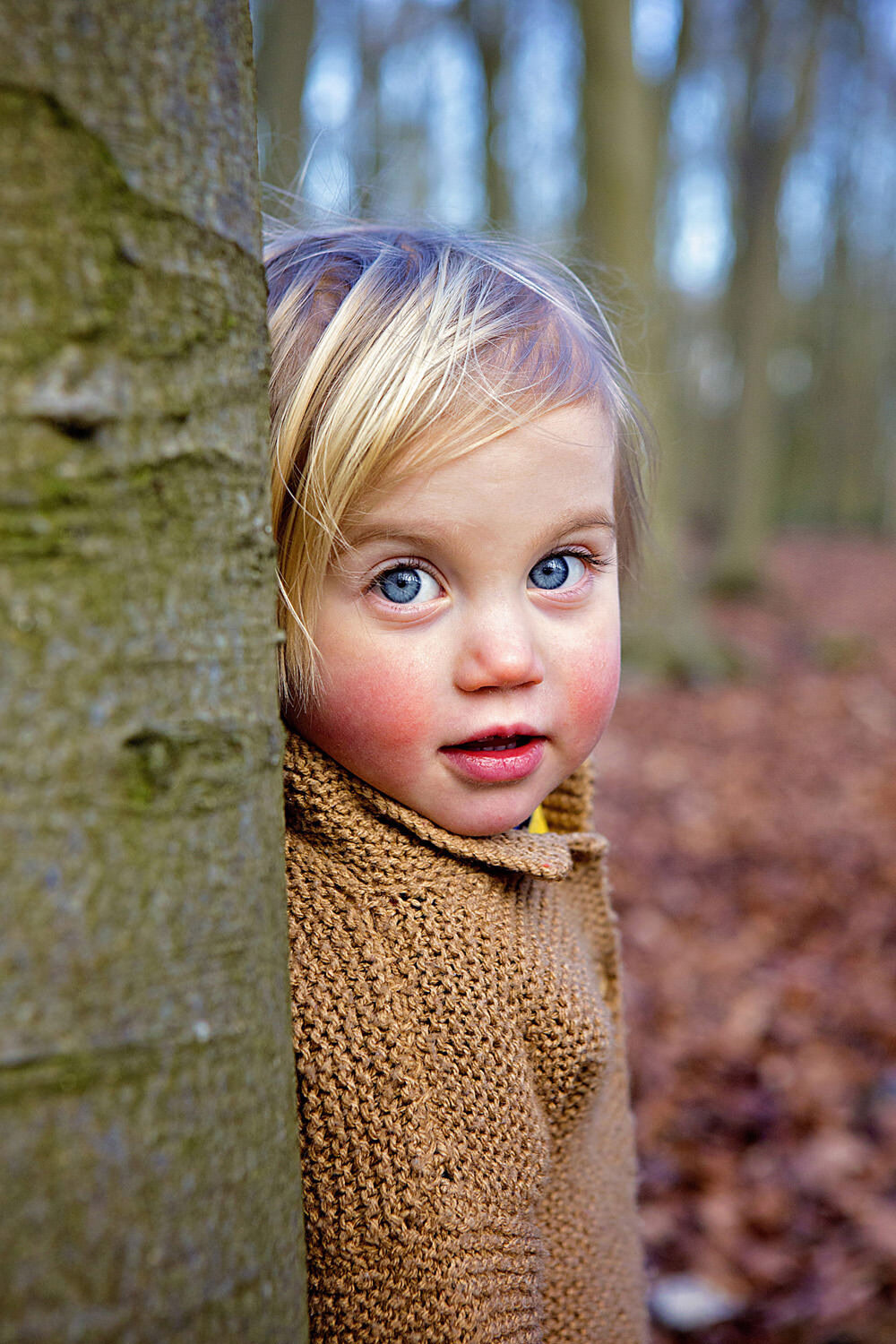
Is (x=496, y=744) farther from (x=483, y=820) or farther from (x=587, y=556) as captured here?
(x=587, y=556)

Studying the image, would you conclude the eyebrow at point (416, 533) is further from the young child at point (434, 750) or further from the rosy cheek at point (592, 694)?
the rosy cheek at point (592, 694)

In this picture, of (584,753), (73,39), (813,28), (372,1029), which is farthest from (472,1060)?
(813,28)

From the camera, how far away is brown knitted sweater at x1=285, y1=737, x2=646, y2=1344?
1.08 meters

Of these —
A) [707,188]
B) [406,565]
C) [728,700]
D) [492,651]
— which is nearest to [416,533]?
[406,565]

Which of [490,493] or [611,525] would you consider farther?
[611,525]

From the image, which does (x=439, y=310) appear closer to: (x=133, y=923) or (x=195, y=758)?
(x=195, y=758)

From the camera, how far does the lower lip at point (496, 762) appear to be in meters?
1.23

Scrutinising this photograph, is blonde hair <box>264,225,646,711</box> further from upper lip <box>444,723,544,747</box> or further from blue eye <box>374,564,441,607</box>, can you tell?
upper lip <box>444,723,544,747</box>

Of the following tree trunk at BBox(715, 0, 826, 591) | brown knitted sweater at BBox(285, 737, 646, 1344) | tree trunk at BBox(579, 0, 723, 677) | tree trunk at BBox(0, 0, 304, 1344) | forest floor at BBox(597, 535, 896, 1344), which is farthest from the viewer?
tree trunk at BBox(715, 0, 826, 591)

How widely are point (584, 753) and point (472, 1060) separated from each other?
0.40m

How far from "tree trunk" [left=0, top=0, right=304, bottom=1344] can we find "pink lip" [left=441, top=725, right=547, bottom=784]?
1.53ft

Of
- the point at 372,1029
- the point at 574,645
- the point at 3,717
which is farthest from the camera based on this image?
the point at 574,645

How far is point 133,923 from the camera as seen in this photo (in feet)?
2.24

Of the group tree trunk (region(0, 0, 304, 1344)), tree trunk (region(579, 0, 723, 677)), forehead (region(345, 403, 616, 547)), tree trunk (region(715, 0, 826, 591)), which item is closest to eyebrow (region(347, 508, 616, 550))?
forehead (region(345, 403, 616, 547))
